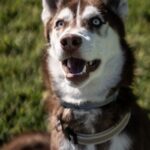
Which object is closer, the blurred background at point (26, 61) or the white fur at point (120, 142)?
the white fur at point (120, 142)

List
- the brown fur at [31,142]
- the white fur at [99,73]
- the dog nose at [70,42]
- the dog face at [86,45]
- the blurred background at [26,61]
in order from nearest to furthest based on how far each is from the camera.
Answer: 1. the dog nose at [70,42]
2. the dog face at [86,45]
3. the white fur at [99,73]
4. the brown fur at [31,142]
5. the blurred background at [26,61]

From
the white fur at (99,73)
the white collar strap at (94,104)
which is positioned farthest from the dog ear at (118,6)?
the white collar strap at (94,104)

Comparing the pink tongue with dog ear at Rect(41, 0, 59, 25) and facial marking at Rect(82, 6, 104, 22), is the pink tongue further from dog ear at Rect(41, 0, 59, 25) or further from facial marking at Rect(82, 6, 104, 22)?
dog ear at Rect(41, 0, 59, 25)

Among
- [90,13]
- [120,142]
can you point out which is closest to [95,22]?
[90,13]

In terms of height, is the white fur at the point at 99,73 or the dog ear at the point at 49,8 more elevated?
the dog ear at the point at 49,8

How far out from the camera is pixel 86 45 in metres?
4.43

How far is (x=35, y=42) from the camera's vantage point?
6.67 metres

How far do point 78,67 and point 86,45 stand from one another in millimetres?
160

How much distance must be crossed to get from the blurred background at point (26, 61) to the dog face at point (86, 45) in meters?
0.88

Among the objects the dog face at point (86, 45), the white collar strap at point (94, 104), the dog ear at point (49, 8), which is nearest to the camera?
the dog face at point (86, 45)

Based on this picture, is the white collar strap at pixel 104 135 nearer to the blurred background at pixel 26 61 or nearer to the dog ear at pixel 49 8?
the dog ear at pixel 49 8

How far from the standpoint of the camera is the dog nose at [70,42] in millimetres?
4320

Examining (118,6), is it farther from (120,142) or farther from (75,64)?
(120,142)

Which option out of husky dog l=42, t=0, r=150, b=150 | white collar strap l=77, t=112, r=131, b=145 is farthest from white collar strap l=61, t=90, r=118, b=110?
white collar strap l=77, t=112, r=131, b=145
